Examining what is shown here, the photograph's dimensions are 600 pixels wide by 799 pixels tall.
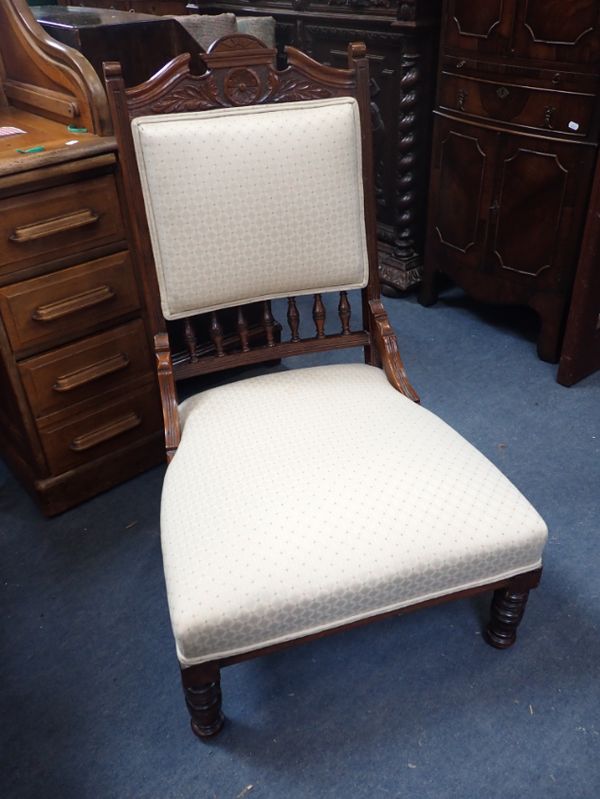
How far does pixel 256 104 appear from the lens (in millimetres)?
1175

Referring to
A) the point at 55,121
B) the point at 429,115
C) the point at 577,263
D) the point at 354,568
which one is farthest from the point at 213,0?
the point at 354,568

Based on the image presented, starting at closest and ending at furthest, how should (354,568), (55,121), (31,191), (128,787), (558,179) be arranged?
(354,568) → (128,787) → (31,191) → (55,121) → (558,179)

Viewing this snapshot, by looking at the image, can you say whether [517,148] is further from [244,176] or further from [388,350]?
[244,176]

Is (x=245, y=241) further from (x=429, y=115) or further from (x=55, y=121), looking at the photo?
(x=429, y=115)

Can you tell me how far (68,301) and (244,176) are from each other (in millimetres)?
550

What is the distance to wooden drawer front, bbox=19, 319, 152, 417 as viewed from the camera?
150 centimetres

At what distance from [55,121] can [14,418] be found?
0.71 meters

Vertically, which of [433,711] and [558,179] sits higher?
[558,179]

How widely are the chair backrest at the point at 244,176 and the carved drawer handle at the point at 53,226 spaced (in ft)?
1.01

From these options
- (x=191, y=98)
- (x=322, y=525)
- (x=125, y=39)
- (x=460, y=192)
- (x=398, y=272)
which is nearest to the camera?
(x=322, y=525)

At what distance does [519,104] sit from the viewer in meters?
1.98

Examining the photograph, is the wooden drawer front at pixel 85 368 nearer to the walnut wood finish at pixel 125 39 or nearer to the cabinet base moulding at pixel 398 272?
the walnut wood finish at pixel 125 39

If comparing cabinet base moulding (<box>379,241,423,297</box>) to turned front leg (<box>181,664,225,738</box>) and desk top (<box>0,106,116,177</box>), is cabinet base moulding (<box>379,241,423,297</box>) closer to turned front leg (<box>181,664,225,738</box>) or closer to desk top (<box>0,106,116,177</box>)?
desk top (<box>0,106,116,177</box>)

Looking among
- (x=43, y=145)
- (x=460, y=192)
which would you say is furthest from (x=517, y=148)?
(x=43, y=145)
